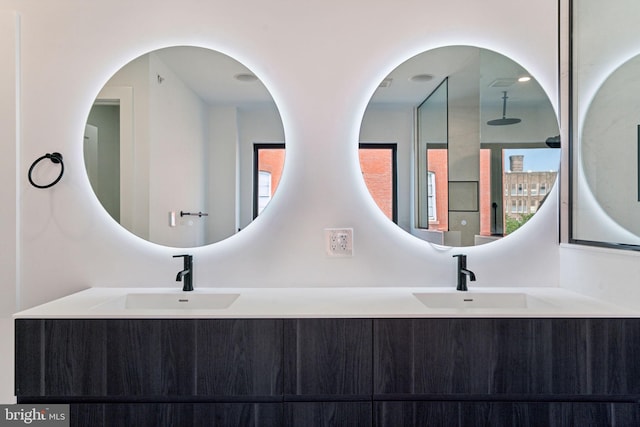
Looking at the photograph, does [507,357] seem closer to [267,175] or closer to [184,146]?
[267,175]

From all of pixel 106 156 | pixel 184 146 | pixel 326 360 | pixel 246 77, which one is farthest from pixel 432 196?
pixel 106 156

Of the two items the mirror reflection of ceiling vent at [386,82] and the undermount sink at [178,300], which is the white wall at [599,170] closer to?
the mirror reflection of ceiling vent at [386,82]

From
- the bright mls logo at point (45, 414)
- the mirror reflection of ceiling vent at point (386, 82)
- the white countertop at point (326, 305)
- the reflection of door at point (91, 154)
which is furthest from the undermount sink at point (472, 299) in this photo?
the reflection of door at point (91, 154)

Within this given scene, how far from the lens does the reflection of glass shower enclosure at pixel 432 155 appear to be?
1652 millimetres

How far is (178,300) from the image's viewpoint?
1.53 metres

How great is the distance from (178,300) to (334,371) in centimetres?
75

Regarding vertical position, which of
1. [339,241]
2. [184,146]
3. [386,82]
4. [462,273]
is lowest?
[462,273]

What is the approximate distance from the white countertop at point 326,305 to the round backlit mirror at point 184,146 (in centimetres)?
31

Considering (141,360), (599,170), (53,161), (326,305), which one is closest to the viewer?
(141,360)

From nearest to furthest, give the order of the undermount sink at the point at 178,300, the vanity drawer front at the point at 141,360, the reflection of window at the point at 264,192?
the vanity drawer front at the point at 141,360
the undermount sink at the point at 178,300
the reflection of window at the point at 264,192

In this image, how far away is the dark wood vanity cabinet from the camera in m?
1.17

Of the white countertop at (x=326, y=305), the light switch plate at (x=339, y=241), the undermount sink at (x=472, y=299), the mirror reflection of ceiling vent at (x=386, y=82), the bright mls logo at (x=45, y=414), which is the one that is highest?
the mirror reflection of ceiling vent at (x=386, y=82)

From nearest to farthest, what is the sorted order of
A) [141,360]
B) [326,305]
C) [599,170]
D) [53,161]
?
[141,360], [326,305], [599,170], [53,161]

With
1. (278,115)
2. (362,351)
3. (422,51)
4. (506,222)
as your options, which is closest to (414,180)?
(506,222)
